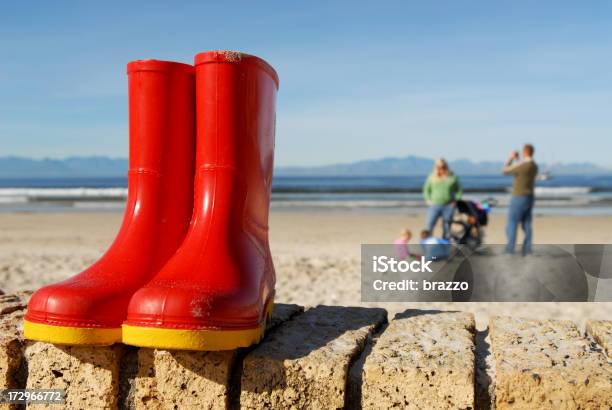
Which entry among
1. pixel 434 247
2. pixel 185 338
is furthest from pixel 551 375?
pixel 434 247

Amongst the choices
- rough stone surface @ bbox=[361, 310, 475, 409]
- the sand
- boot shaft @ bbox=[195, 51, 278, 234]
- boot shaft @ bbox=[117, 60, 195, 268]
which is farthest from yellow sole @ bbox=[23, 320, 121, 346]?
the sand

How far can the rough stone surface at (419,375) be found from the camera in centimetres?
136

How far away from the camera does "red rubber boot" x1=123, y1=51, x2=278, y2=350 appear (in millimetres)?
1421

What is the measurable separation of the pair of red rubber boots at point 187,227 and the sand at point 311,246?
2.48 metres

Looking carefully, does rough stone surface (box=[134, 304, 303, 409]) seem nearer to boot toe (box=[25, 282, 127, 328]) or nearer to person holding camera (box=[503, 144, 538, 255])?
boot toe (box=[25, 282, 127, 328])

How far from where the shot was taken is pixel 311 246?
9.30 metres

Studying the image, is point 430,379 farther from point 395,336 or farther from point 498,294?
point 498,294

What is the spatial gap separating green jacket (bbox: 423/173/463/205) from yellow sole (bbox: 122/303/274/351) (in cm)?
705

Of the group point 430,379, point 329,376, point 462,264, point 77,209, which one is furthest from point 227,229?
point 77,209

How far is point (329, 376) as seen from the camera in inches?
56.1

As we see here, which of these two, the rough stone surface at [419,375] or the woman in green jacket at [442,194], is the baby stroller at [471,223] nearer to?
the woman in green jacket at [442,194]

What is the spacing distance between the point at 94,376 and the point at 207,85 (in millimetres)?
819

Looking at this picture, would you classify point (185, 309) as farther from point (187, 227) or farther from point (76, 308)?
point (187, 227)

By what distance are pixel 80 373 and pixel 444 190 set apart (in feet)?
23.3
